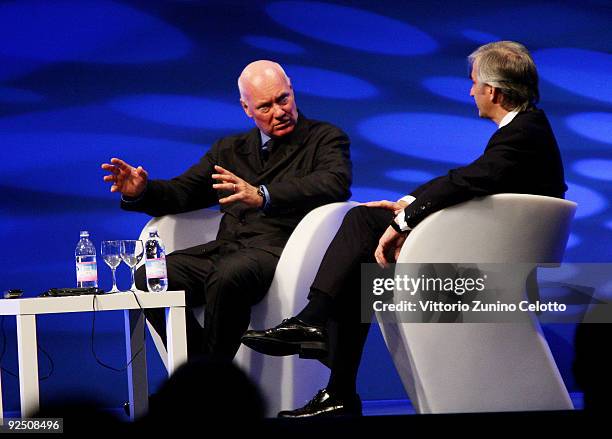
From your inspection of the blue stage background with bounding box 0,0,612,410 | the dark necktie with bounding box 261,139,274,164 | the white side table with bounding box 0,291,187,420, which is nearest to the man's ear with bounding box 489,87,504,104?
the dark necktie with bounding box 261,139,274,164

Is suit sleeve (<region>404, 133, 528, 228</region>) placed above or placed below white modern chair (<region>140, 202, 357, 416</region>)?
above

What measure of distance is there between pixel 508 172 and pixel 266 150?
3.76 feet

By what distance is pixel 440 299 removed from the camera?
2.63 metres

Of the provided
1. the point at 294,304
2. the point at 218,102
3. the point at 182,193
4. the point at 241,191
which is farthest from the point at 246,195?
the point at 218,102

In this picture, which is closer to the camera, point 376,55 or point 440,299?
point 440,299

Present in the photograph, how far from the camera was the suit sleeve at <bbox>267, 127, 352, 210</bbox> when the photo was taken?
313 cm

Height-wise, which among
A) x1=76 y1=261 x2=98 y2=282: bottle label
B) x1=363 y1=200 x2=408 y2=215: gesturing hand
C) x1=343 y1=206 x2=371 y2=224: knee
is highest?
x1=363 y1=200 x2=408 y2=215: gesturing hand

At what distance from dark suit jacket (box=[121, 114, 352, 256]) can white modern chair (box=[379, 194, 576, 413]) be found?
0.65 metres

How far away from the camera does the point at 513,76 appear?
279 cm

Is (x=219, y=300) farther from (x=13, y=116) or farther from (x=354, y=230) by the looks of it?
(x=13, y=116)

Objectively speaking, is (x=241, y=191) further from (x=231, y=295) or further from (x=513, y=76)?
(x=513, y=76)

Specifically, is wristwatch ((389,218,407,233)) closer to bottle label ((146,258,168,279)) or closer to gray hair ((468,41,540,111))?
gray hair ((468,41,540,111))

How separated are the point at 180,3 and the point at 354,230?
189 cm

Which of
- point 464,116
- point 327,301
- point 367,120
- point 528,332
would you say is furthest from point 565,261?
point 327,301
